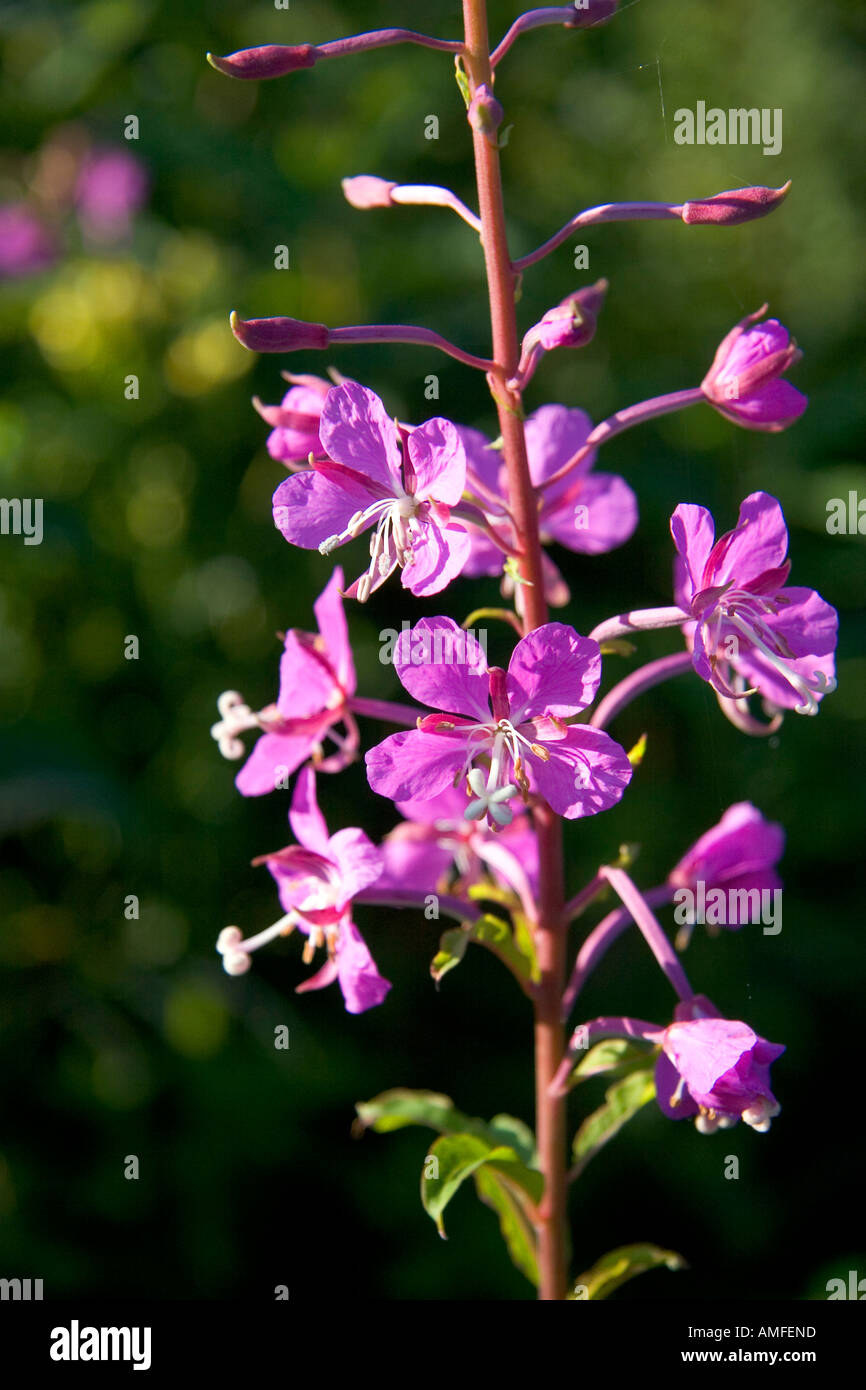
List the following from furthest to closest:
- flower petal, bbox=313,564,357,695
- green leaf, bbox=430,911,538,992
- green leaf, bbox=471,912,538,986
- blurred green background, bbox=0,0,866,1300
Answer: blurred green background, bbox=0,0,866,1300 < flower petal, bbox=313,564,357,695 < green leaf, bbox=471,912,538,986 < green leaf, bbox=430,911,538,992

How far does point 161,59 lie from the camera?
186 inches

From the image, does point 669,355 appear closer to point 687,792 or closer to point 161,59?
point 687,792

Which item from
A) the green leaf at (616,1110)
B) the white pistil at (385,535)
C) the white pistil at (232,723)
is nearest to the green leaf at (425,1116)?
the green leaf at (616,1110)

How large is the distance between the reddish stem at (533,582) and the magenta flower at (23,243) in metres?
3.81

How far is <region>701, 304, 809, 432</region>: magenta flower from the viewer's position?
5.98ft

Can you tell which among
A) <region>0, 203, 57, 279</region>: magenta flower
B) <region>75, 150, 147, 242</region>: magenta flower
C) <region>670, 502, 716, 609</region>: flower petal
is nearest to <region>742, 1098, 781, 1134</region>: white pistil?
<region>670, 502, 716, 609</region>: flower petal

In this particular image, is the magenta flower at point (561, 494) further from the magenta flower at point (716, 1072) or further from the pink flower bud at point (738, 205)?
the magenta flower at point (716, 1072)

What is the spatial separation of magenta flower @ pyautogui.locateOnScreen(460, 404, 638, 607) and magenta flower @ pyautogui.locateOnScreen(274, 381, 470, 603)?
0.37 meters

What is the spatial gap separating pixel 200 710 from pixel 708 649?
261 centimetres

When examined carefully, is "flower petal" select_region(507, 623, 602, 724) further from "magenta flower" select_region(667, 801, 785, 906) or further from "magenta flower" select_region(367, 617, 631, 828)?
"magenta flower" select_region(667, 801, 785, 906)

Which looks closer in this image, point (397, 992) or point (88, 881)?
point (397, 992)

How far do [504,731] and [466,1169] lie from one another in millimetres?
720

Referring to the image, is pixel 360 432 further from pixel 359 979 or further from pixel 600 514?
pixel 359 979
